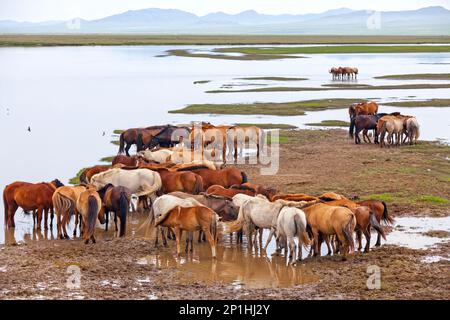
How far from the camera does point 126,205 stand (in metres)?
13.6

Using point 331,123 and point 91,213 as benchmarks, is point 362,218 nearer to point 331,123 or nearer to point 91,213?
point 91,213

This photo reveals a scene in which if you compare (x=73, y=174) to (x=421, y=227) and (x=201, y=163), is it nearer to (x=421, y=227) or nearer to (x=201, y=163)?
(x=201, y=163)

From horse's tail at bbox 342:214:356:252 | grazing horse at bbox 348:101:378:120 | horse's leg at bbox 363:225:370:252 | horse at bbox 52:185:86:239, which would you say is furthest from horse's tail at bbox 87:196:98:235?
grazing horse at bbox 348:101:378:120

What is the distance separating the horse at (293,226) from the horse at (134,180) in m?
3.71

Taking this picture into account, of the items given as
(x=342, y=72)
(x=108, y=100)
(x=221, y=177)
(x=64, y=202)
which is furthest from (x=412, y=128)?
(x=342, y=72)

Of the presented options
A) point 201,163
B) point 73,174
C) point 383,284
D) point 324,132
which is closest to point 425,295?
point 383,284

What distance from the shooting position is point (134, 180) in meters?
15.1

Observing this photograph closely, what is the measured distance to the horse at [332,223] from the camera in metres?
11.7

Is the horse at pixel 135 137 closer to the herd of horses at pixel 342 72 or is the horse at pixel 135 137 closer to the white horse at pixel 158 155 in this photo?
the white horse at pixel 158 155

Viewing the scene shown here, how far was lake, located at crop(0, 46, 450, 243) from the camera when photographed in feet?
76.3

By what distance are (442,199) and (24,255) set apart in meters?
8.48

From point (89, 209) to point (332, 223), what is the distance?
4.05 meters

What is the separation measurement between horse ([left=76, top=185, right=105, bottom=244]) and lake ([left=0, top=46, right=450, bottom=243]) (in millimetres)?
1725

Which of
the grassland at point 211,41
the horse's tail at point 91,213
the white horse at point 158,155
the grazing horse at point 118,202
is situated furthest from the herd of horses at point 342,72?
the grassland at point 211,41
